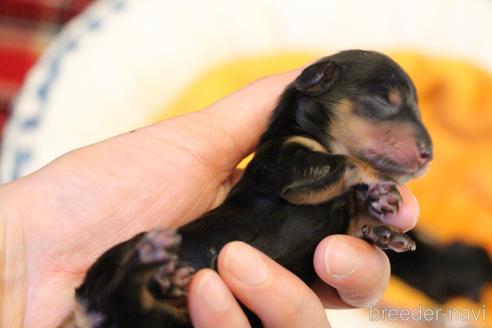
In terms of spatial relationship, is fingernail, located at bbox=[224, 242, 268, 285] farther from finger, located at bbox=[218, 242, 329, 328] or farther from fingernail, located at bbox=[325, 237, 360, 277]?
fingernail, located at bbox=[325, 237, 360, 277]

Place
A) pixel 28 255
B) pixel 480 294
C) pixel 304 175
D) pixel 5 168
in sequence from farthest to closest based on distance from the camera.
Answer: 1. pixel 480 294
2. pixel 5 168
3. pixel 28 255
4. pixel 304 175

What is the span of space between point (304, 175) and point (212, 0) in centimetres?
243

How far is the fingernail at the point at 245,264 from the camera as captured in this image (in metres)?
1.41

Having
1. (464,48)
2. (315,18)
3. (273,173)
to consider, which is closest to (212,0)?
(315,18)

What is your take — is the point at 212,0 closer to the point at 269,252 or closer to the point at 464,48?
the point at 464,48

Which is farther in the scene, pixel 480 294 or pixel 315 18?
pixel 315 18

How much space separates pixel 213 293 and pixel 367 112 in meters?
0.73

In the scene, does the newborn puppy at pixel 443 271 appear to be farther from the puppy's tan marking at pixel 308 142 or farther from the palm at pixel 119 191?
the puppy's tan marking at pixel 308 142

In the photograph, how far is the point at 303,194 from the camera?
1566 mm

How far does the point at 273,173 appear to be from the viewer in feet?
5.34

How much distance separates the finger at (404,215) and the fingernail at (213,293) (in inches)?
21.1

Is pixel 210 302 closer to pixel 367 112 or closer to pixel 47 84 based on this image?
pixel 367 112

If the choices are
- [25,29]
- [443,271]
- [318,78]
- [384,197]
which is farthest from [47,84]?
[443,271]

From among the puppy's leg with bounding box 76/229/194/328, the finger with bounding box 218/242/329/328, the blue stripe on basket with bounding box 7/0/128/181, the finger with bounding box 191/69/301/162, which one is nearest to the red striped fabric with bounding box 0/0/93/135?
the blue stripe on basket with bounding box 7/0/128/181
